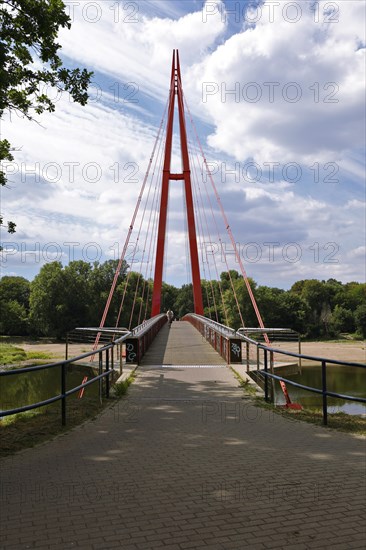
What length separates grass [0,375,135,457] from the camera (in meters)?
4.97

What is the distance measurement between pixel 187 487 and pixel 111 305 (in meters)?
63.7

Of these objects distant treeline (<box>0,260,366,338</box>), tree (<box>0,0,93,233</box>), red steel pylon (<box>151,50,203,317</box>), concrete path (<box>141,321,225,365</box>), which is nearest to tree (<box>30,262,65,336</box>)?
distant treeline (<box>0,260,366,338</box>)

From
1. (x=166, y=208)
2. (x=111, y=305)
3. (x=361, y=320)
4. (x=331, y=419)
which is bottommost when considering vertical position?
(x=331, y=419)

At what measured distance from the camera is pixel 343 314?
76625mm

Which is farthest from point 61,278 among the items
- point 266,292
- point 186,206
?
point 186,206

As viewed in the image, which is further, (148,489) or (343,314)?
(343,314)

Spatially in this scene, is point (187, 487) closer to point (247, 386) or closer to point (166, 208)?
point (247, 386)

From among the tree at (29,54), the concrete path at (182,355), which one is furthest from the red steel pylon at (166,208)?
the tree at (29,54)

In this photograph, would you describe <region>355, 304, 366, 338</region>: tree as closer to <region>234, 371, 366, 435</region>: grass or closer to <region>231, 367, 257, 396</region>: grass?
<region>231, 367, 257, 396</region>: grass

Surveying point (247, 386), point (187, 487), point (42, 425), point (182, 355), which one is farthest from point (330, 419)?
point (182, 355)

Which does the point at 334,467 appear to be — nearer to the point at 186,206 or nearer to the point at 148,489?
the point at 148,489

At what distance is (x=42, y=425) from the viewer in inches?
228

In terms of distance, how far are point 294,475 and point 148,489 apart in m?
1.24

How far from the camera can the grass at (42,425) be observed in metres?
4.97
